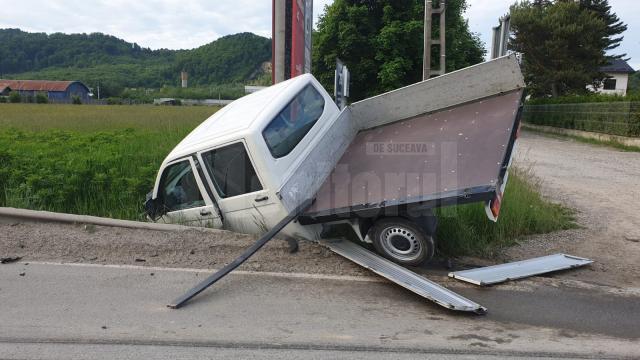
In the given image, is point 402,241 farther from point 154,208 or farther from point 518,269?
point 154,208

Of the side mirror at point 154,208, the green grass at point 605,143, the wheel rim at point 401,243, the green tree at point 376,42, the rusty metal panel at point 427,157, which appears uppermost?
the green tree at point 376,42

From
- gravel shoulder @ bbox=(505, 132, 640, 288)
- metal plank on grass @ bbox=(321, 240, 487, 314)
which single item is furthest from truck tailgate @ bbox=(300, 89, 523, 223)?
gravel shoulder @ bbox=(505, 132, 640, 288)

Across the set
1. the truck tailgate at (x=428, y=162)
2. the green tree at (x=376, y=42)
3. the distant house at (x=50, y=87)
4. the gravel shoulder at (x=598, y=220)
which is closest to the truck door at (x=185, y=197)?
the truck tailgate at (x=428, y=162)

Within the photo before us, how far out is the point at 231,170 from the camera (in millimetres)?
5258

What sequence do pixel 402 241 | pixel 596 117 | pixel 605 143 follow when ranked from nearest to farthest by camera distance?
1. pixel 402 241
2. pixel 605 143
3. pixel 596 117

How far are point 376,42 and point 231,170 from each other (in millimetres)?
22808

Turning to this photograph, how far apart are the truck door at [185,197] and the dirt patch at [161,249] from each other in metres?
0.20

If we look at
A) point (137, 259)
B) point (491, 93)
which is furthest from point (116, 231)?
point (491, 93)

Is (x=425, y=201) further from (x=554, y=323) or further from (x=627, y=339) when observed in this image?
(x=627, y=339)

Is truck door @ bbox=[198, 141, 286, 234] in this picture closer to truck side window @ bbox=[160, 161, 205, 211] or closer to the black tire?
truck side window @ bbox=[160, 161, 205, 211]

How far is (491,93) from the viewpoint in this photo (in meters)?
5.68

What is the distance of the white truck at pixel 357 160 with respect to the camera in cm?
473

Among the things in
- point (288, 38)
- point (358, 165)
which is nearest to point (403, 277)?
point (358, 165)

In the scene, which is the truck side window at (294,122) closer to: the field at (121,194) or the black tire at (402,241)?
the black tire at (402,241)
